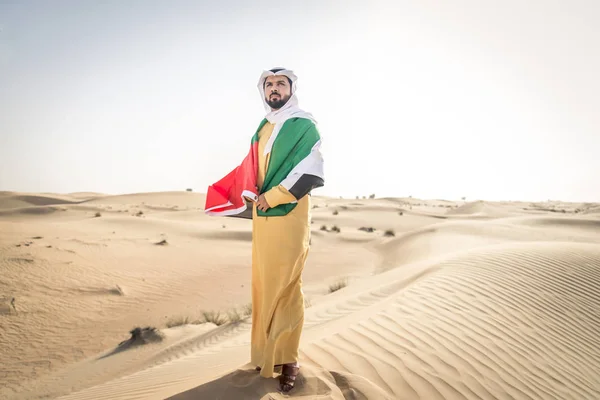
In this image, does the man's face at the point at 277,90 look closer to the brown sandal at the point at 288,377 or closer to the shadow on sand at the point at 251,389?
the brown sandal at the point at 288,377

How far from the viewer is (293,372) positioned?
2922mm

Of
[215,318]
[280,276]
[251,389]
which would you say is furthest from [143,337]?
[280,276]

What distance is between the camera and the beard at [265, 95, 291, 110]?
3.12m

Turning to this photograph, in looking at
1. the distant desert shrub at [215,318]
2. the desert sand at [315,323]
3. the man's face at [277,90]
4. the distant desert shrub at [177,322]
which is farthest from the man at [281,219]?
the distant desert shrub at [177,322]

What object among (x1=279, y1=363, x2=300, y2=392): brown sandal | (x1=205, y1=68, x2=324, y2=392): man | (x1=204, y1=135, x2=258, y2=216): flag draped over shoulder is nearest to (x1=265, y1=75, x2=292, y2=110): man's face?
(x1=205, y1=68, x2=324, y2=392): man

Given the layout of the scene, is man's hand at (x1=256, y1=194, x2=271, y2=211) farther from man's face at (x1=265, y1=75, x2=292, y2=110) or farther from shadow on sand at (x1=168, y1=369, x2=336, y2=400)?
shadow on sand at (x1=168, y1=369, x2=336, y2=400)

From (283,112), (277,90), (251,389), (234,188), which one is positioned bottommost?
(251,389)

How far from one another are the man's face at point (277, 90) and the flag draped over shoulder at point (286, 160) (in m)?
0.04

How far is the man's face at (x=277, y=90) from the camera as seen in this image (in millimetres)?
3100

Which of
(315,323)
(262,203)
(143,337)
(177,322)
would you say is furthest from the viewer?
(177,322)

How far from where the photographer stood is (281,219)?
292cm

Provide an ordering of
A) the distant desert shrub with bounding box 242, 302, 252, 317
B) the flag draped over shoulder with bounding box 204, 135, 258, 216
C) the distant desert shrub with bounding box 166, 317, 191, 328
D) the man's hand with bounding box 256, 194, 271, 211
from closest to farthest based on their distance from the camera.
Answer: the man's hand with bounding box 256, 194, 271, 211
the flag draped over shoulder with bounding box 204, 135, 258, 216
the distant desert shrub with bounding box 166, 317, 191, 328
the distant desert shrub with bounding box 242, 302, 252, 317

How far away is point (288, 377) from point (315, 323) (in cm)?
270

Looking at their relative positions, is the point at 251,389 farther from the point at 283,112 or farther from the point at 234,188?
the point at 283,112
